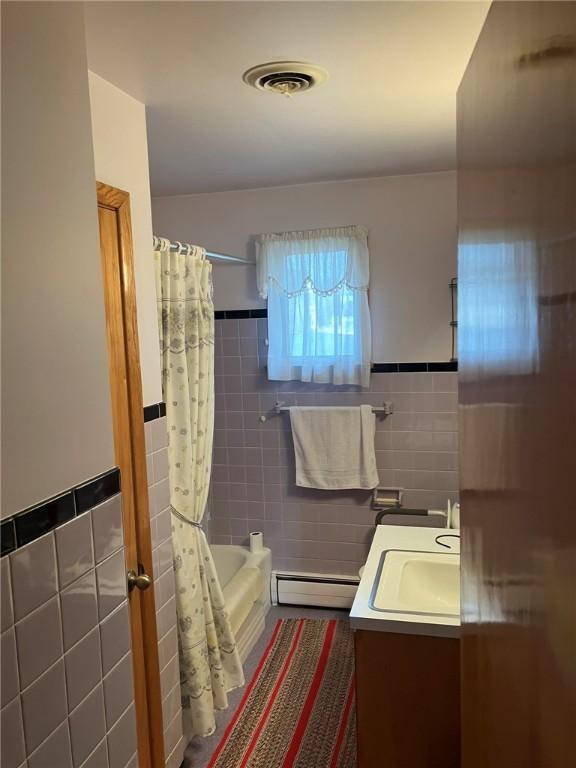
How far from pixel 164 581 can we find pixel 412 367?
178 centimetres

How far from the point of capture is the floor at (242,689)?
226cm

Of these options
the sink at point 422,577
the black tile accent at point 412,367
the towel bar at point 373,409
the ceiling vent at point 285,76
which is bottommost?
the sink at point 422,577

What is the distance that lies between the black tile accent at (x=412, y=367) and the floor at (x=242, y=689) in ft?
4.65

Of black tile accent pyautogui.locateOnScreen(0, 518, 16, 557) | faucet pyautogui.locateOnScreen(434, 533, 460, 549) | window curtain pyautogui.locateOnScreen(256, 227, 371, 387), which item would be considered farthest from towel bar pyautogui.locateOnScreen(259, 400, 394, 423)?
black tile accent pyautogui.locateOnScreen(0, 518, 16, 557)

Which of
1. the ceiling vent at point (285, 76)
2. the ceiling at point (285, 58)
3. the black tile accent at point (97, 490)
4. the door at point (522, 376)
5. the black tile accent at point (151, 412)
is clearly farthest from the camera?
the black tile accent at point (151, 412)

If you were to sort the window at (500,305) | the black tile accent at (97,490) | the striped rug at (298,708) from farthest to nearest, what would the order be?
the striped rug at (298,708) < the black tile accent at (97,490) < the window at (500,305)

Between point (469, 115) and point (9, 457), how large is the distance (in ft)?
3.21

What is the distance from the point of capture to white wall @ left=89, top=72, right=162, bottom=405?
168 cm

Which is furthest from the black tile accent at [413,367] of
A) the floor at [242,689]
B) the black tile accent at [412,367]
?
the floor at [242,689]

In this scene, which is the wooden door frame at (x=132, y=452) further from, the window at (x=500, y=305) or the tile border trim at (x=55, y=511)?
the window at (x=500, y=305)

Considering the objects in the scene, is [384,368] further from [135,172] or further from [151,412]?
[135,172]

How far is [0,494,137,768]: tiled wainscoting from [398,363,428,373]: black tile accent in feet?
7.09

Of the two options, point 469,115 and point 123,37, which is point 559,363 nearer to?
point 469,115

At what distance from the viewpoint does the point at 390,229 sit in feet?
10.2
